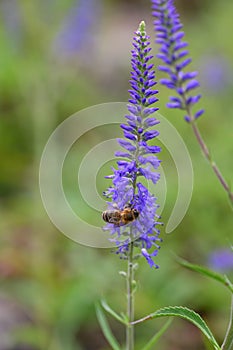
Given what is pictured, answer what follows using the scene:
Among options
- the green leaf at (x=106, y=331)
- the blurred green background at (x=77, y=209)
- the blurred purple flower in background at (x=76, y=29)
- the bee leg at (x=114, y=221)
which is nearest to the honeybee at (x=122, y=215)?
the bee leg at (x=114, y=221)

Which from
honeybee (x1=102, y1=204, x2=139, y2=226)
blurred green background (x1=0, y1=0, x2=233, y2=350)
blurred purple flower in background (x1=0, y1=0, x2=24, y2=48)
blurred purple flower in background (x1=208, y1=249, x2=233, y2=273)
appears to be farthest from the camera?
blurred purple flower in background (x1=0, y1=0, x2=24, y2=48)

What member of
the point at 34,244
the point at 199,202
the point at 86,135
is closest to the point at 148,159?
the point at 199,202

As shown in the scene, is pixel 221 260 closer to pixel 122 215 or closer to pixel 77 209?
pixel 77 209

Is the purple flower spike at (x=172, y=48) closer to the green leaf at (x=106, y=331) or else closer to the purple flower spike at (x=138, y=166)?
the purple flower spike at (x=138, y=166)

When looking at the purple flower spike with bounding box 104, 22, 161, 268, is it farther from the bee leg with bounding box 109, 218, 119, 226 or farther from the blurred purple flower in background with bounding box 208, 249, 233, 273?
the blurred purple flower in background with bounding box 208, 249, 233, 273

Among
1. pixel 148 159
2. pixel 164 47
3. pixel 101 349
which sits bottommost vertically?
pixel 101 349

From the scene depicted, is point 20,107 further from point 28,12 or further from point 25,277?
point 25,277

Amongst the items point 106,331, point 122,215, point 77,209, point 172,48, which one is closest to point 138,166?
point 122,215

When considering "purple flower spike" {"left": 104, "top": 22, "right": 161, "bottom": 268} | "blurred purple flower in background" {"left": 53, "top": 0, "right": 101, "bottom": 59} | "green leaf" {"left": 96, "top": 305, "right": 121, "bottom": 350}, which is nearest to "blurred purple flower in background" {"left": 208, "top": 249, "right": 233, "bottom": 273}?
"green leaf" {"left": 96, "top": 305, "right": 121, "bottom": 350}
